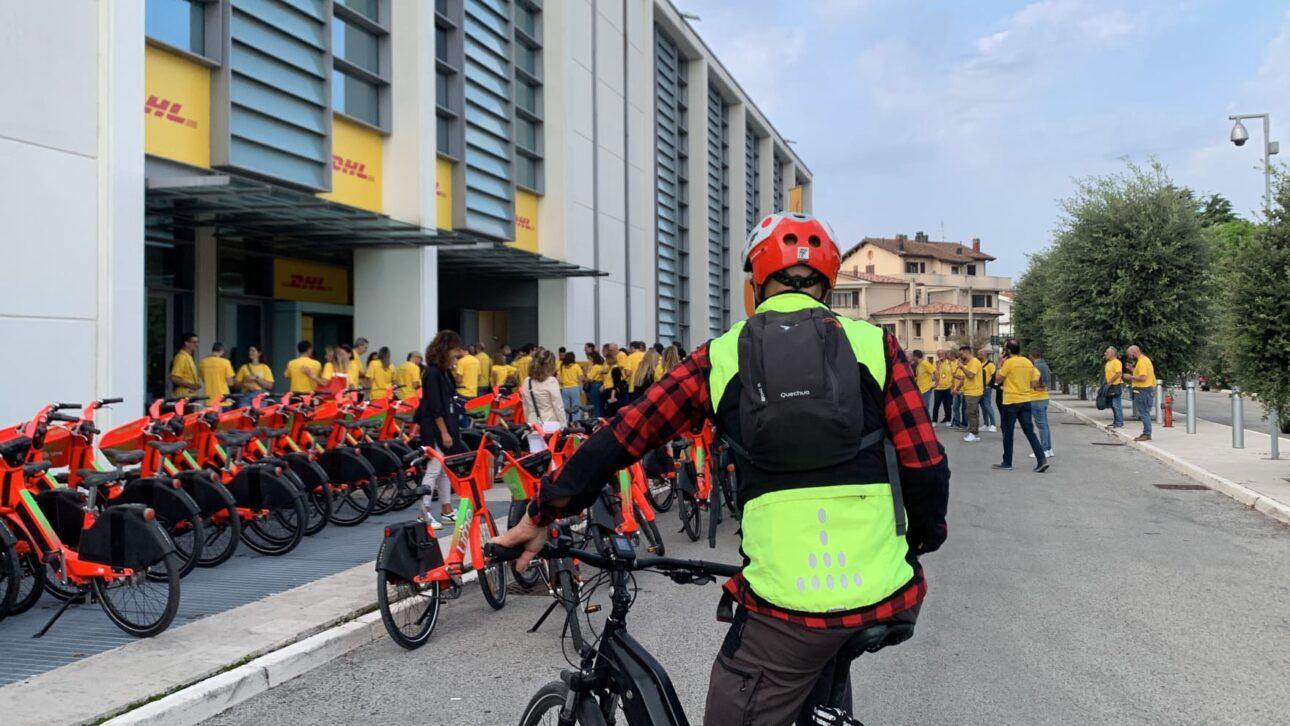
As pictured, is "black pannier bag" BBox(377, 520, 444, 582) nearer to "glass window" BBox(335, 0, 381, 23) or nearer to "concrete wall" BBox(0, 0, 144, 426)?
"concrete wall" BBox(0, 0, 144, 426)

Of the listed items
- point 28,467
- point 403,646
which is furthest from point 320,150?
point 403,646

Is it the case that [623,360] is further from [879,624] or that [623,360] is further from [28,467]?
[879,624]

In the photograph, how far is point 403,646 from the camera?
19.3ft

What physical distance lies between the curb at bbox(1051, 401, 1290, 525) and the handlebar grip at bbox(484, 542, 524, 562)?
401 inches

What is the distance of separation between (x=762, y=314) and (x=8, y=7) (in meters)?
9.94

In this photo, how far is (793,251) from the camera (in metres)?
2.37

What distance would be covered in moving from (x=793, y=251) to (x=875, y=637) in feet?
2.80

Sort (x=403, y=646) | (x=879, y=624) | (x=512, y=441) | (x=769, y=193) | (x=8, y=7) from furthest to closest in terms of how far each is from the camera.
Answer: (x=769, y=193), (x=512, y=441), (x=8, y=7), (x=403, y=646), (x=879, y=624)

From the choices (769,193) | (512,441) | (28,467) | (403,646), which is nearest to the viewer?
(403,646)

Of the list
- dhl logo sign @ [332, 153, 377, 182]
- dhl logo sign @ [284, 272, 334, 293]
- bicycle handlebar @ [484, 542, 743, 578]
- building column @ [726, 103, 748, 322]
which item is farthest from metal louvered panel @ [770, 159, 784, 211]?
bicycle handlebar @ [484, 542, 743, 578]

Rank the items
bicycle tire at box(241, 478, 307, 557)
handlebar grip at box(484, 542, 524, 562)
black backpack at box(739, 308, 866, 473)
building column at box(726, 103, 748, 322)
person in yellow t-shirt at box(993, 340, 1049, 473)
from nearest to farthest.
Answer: black backpack at box(739, 308, 866, 473) → handlebar grip at box(484, 542, 524, 562) → bicycle tire at box(241, 478, 307, 557) → person in yellow t-shirt at box(993, 340, 1049, 473) → building column at box(726, 103, 748, 322)

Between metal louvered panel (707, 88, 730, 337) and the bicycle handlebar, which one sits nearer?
the bicycle handlebar

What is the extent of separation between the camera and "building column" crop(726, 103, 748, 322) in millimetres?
43719

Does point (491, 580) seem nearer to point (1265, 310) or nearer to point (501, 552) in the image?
point (501, 552)
